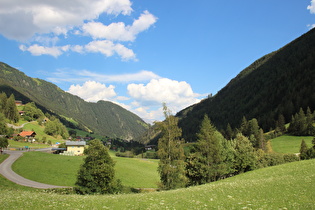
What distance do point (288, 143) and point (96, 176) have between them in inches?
4364

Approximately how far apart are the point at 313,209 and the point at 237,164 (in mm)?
51156

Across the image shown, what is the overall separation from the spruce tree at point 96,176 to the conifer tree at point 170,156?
37.1 feet

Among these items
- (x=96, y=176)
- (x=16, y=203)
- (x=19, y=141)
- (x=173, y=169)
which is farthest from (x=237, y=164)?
(x=19, y=141)

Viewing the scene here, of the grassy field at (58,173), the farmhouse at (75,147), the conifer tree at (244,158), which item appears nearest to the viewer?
the conifer tree at (244,158)

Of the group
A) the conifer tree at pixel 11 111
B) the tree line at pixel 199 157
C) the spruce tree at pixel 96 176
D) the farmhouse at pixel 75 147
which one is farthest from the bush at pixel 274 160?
the conifer tree at pixel 11 111

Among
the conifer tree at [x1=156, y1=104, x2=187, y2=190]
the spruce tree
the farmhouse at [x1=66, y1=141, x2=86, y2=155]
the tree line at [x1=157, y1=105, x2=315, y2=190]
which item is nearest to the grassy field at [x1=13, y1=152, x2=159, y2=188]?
the tree line at [x1=157, y1=105, x2=315, y2=190]

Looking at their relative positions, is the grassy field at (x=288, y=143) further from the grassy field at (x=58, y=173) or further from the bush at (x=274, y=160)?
the grassy field at (x=58, y=173)

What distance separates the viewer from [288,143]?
11212 cm

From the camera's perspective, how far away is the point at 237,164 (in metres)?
60.0

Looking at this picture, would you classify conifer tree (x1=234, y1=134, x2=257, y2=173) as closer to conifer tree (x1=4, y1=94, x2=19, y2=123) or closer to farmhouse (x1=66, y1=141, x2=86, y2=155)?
farmhouse (x1=66, y1=141, x2=86, y2=155)

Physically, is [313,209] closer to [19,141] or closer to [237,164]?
[237,164]

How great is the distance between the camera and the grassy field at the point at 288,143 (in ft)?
330

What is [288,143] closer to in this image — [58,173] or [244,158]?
[244,158]

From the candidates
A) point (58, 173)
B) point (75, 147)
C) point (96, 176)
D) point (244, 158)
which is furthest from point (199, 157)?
point (75, 147)
